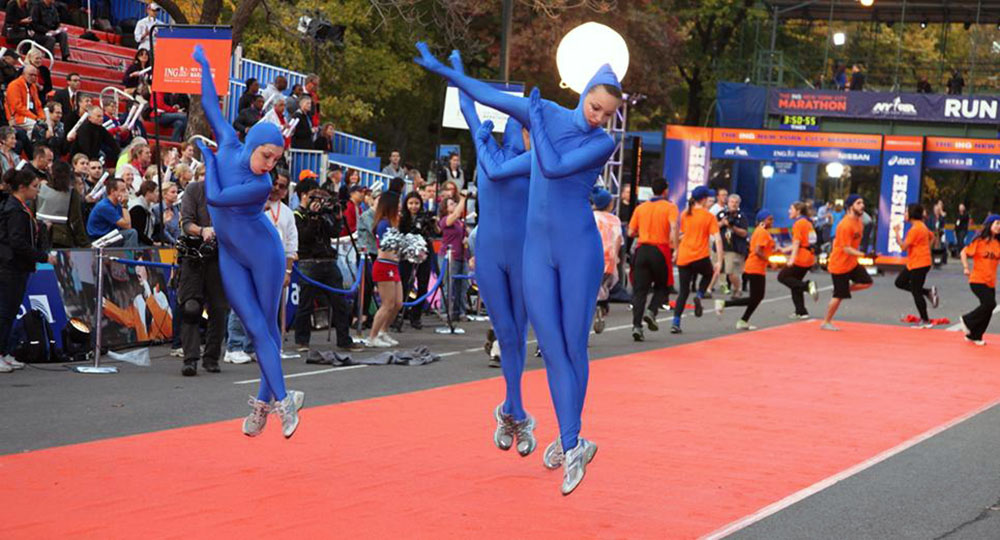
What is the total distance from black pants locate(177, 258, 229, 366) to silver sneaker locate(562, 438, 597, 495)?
6.74m

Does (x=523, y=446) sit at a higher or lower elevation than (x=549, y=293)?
lower

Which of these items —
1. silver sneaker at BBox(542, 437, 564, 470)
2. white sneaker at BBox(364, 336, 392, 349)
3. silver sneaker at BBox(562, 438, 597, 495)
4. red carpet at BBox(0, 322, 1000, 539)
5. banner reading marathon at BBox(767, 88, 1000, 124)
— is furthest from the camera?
banner reading marathon at BBox(767, 88, 1000, 124)

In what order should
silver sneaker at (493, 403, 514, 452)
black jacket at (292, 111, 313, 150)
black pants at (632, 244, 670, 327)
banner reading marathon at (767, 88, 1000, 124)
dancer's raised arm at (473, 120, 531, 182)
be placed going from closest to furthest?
dancer's raised arm at (473, 120, 531, 182)
silver sneaker at (493, 403, 514, 452)
black pants at (632, 244, 670, 327)
black jacket at (292, 111, 313, 150)
banner reading marathon at (767, 88, 1000, 124)

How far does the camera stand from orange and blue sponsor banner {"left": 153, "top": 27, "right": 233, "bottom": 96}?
1463cm

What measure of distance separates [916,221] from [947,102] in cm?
2142

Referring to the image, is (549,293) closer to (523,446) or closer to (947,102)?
(523,446)

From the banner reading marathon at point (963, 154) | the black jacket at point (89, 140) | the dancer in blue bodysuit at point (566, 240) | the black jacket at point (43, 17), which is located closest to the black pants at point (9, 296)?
the black jacket at point (89, 140)

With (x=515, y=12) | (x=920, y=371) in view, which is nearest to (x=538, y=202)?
(x=920, y=371)

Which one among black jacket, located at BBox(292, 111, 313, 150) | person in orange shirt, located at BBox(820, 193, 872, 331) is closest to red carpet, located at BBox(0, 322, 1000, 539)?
person in orange shirt, located at BBox(820, 193, 872, 331)

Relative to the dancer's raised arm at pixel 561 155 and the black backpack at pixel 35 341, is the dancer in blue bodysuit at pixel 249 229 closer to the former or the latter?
the dancer's raised arm at pixel 561 155

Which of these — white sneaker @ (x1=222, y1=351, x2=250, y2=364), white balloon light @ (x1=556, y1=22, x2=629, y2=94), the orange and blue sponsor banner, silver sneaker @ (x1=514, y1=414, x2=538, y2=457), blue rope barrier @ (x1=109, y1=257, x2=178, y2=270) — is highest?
white balloon light @ (x1=556, y1=22, x2=629, y2=94)

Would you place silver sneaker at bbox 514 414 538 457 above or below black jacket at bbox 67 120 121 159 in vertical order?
below

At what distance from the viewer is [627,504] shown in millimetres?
7863

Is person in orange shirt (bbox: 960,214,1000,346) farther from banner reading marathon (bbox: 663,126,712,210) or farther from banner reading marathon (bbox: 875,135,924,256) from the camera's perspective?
banner reading marathon (bbox: 663,126,712,210)
